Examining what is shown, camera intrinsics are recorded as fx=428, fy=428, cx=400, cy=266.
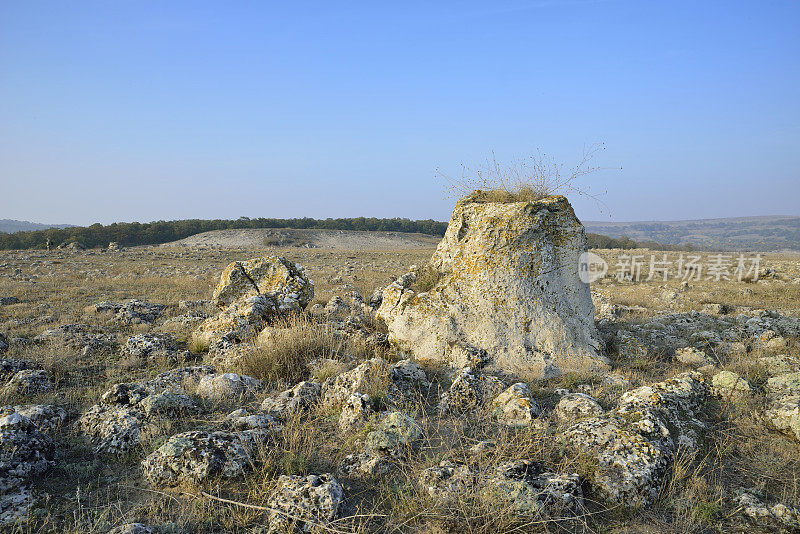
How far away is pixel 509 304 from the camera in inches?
250

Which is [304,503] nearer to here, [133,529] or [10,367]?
[133,529]

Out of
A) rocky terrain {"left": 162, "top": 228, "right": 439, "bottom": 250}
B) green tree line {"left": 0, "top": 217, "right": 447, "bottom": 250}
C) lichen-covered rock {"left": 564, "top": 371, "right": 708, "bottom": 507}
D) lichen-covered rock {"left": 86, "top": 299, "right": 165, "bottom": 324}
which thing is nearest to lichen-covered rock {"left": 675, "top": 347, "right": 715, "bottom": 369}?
lichen-covered rock {"left": 564, "top": 371, "right": 708, "bottom": 507}

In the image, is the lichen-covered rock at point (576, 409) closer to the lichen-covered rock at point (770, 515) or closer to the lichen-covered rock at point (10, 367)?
the lichen-covered rock at point (770, 515)

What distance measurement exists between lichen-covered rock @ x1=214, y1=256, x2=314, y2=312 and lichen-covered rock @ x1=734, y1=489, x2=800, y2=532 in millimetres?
7215

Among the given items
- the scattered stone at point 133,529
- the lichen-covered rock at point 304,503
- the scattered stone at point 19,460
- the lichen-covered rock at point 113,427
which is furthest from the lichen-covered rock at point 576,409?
the scattered stone at point 19,460

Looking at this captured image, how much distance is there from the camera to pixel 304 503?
3.12 m

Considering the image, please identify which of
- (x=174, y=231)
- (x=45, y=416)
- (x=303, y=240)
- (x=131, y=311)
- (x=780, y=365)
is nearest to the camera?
(x=45, y=416)

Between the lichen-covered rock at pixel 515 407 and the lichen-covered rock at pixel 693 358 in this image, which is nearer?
the lichen-covered rock at pixel 515 407

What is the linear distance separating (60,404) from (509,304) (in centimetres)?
586

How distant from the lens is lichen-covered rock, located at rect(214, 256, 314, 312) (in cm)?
880

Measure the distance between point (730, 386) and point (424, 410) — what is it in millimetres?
3775

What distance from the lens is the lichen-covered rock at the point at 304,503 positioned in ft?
9.88

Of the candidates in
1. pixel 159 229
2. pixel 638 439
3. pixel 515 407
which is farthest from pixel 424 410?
pixel 159 229

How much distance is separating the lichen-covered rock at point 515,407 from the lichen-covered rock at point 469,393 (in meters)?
0.21
